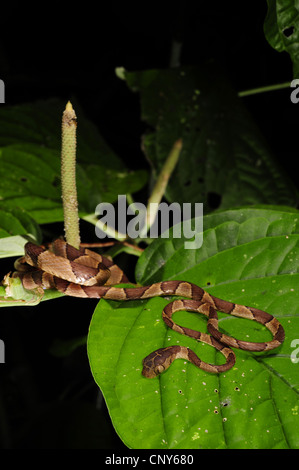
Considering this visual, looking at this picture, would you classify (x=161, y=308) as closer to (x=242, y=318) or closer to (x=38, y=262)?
(x=242, y=318)

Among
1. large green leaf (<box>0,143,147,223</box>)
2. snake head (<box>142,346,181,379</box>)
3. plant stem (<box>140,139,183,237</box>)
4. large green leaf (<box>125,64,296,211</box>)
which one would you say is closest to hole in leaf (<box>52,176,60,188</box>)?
large green leaf (<box>0,143,147,223</box>)

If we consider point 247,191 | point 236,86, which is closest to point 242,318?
point 247,191

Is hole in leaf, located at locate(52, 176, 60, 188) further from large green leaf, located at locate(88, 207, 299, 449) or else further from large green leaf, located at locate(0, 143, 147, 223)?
large green leaf, located at locate(88, 207, 299, 449)

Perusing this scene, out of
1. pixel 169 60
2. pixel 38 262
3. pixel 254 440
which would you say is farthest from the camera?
pixel 169 60

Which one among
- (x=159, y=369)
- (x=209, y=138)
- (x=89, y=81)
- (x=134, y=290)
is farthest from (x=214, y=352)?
(x=89, y=81)
